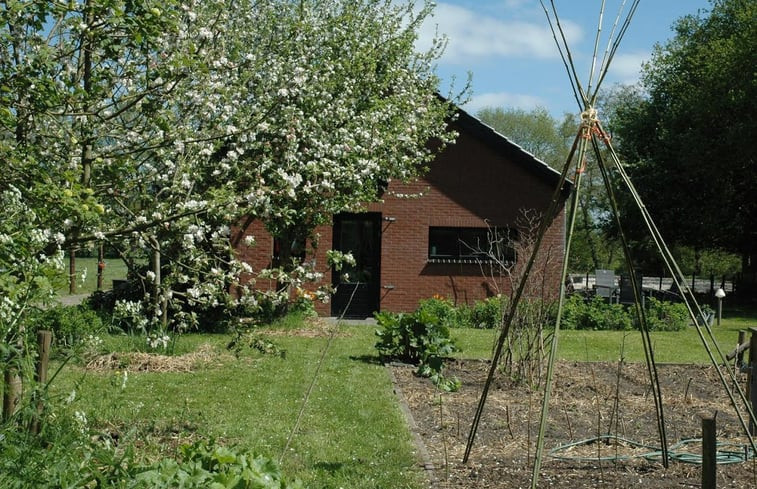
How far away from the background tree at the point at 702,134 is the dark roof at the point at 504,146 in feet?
33.2

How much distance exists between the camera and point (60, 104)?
5340mm

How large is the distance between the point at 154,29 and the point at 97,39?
28.4 inches

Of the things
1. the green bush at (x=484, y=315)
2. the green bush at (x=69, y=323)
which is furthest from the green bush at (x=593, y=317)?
the green bush at (x=69, y=323)

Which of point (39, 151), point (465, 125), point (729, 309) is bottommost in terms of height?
point (729, 309)

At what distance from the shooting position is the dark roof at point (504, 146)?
2081 cm

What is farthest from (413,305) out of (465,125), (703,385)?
(703,385)

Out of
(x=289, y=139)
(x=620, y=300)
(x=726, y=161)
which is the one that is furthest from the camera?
(x=726, y=161)

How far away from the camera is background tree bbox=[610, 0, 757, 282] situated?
93.7 ft

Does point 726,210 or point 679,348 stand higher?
point 726,210

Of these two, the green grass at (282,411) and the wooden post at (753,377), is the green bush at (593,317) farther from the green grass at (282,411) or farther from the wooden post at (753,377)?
the wooden post at (753,377)

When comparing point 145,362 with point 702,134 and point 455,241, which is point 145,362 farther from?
point 702,134

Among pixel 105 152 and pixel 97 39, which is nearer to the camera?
pixel 97 39

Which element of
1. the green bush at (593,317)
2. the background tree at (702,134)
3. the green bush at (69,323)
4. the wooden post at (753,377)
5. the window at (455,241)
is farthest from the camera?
the background tree at (702,134)

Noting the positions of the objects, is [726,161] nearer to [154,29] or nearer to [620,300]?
[620,300]
